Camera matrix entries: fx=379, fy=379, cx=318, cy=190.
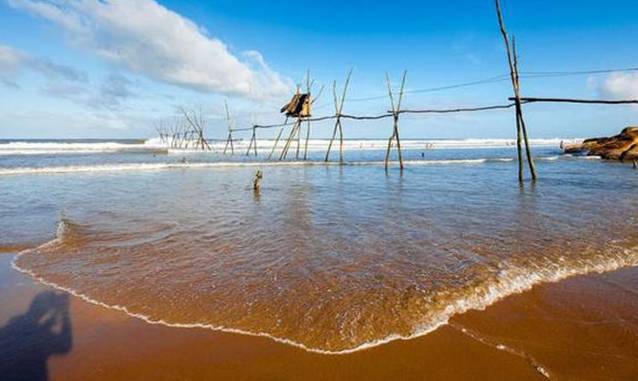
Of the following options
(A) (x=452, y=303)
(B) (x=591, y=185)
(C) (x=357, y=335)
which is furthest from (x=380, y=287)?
(B) (x=591, y=185)

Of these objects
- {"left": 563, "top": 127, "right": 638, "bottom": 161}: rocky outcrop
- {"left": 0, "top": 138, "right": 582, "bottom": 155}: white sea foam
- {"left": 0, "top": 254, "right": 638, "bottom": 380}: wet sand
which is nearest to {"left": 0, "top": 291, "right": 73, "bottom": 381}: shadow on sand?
{"left": 0, "top": 254, "right": 638, "bottom": 380}: wet sand

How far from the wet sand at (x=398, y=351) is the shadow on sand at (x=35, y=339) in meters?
0.02

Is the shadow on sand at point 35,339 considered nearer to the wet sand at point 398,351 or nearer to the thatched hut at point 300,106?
the wet sand at point 398,351

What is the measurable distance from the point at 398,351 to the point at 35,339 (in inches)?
123

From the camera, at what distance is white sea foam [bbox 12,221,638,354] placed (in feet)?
10.9

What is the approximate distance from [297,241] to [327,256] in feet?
3.20

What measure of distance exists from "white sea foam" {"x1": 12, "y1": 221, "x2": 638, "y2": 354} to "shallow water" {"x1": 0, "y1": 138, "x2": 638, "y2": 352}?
2cm

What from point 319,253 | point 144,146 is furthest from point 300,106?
point 144,146

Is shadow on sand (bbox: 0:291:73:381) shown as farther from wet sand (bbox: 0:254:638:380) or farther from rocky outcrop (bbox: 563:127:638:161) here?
rocky outcrop (bbox: 563:127:638:161)

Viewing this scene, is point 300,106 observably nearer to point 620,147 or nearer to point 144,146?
point 620,147

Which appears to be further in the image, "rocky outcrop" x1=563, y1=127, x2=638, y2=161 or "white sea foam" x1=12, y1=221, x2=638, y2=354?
"rocky outcrop" x1=563, y1=127, x2=638, y2=161

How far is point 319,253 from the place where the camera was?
221 inches

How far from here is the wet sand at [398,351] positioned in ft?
9.26

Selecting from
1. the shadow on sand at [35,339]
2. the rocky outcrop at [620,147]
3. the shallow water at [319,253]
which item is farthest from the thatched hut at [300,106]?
the shadow on sand at [35,339]
